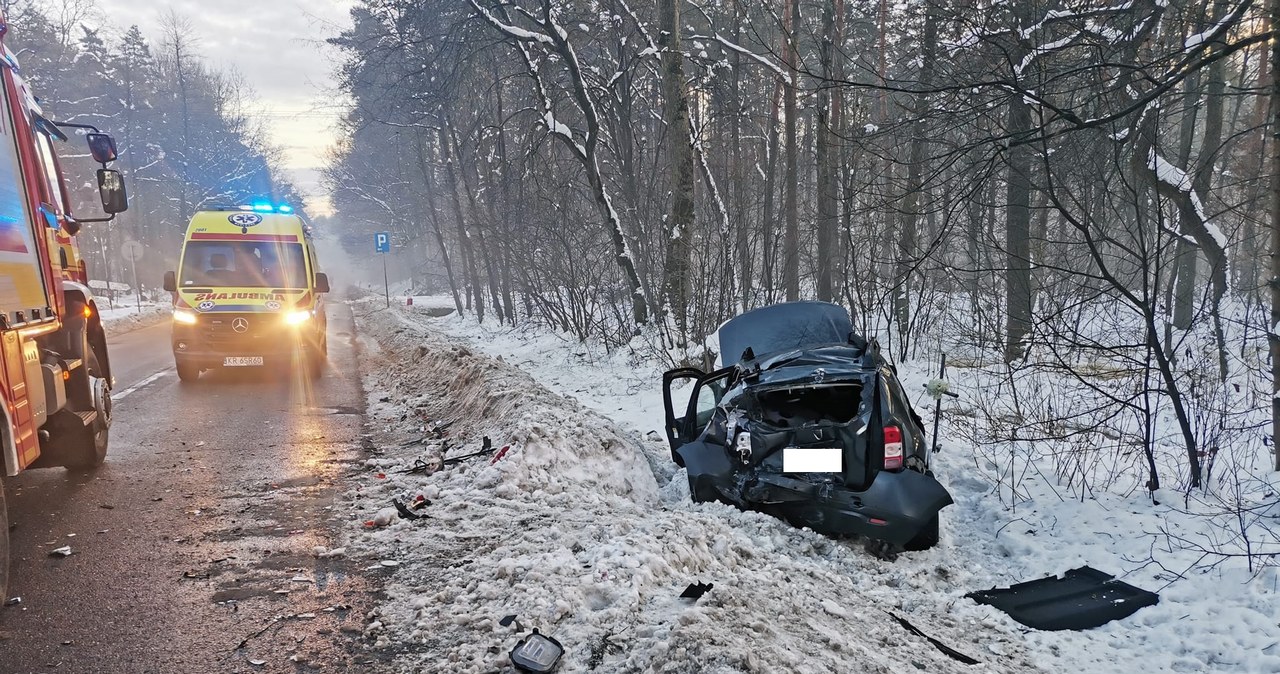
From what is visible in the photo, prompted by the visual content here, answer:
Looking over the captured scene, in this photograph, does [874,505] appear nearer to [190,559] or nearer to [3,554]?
[190,559]

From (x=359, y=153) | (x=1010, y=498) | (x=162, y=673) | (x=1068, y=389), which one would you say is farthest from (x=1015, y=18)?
(x=359, y=153)

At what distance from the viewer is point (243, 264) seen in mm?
11484

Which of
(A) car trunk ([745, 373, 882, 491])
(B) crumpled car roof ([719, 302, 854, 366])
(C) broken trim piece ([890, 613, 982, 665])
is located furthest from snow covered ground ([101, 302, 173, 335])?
(C) broken trim piece ([890, 613, 982, 665])

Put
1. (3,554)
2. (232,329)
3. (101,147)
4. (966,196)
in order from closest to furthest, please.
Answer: (3,554), (966,196), (101,147), (232,329)

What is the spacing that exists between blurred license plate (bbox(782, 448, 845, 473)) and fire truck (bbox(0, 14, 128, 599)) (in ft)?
14.9

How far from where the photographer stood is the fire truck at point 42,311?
405 centimetres

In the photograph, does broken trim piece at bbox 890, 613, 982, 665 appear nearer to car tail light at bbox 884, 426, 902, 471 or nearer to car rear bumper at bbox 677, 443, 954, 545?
car rear bumper at bbox 677, 443, 954, 545

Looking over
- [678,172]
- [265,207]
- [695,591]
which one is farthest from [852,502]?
[265,207]

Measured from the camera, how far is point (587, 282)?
15.5 meters

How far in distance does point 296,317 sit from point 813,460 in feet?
31.6

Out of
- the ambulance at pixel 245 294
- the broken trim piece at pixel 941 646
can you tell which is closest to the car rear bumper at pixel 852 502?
the broken trim piece at pixel 941 646

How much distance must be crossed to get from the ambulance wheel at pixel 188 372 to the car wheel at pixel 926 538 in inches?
437

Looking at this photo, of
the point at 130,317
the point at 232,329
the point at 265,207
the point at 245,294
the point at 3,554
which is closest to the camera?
the point at 3,554

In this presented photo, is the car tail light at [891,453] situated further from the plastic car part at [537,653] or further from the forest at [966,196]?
the plastic car part at [537,653]
